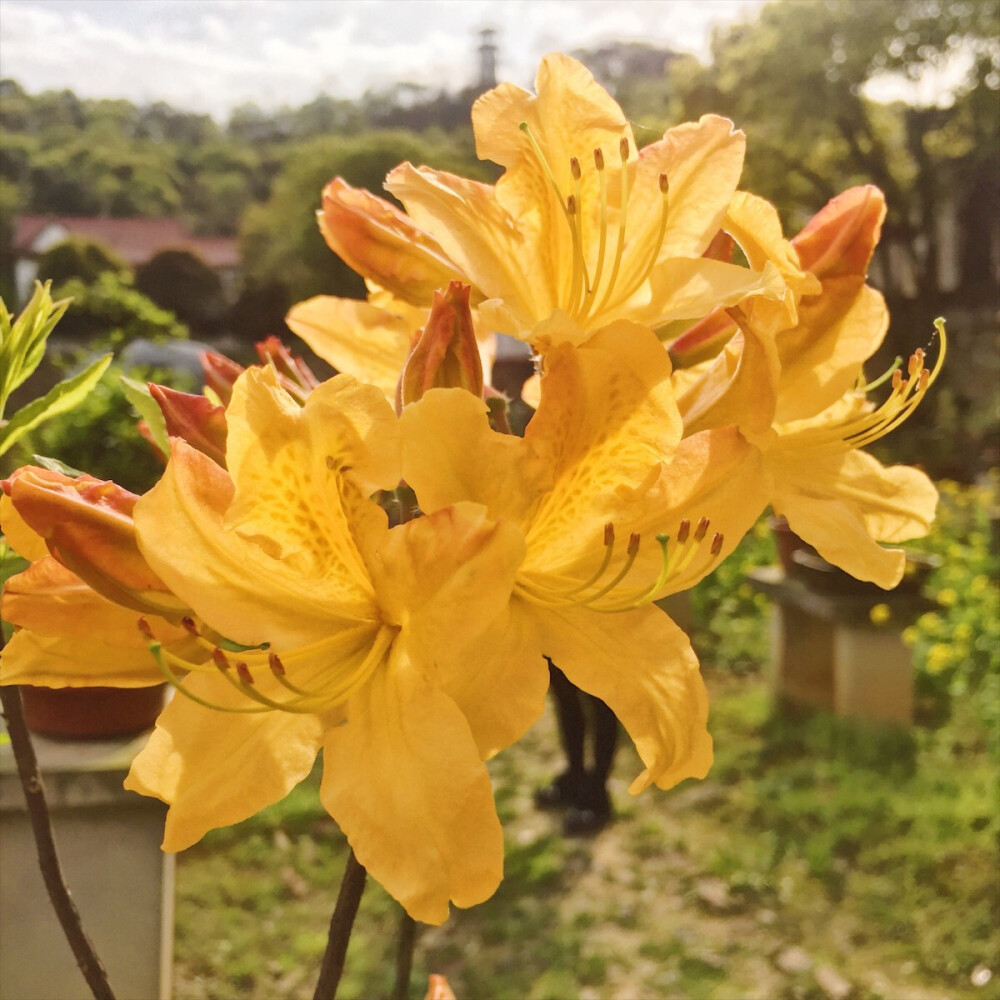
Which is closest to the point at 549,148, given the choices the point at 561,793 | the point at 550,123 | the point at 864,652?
the point at 550,123

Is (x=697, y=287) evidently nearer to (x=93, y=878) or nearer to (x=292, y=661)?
(x=292, y=661)

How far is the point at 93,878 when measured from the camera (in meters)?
1.32

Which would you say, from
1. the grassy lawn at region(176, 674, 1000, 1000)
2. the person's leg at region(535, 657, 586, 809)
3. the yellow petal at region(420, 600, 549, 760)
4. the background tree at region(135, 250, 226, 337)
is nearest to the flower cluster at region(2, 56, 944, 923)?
the yellow petal at region(420, 600, 549, 760)

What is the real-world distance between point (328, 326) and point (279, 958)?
2050 mm

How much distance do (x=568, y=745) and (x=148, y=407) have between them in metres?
2.32

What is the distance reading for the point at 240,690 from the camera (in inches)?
13.2

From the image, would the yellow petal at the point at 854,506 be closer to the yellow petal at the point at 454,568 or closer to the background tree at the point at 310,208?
the yellow petal at the point at 454,568

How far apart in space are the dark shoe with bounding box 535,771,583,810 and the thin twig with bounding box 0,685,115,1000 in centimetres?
227

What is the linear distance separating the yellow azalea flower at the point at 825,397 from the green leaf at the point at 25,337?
0.37 metres

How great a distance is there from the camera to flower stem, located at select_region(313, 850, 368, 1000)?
1.39 feet

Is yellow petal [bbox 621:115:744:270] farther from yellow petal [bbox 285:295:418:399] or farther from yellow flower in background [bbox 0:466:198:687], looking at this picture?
yellow flower in background [bbox 0:466:198:687]

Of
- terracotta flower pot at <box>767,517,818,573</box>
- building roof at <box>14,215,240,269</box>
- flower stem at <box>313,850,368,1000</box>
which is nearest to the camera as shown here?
flower stem at <box>313,850,368,1000</box>

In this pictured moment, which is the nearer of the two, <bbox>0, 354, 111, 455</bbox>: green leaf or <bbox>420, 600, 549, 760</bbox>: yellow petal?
<bbox>420, 600, 549, 760</bbox>: yellow petal

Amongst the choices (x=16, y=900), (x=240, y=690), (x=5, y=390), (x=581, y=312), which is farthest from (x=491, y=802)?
(x=16, y=900)
